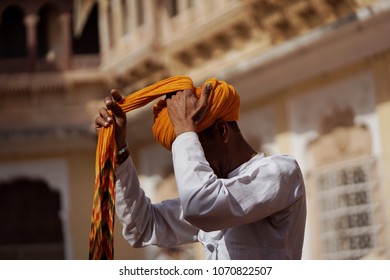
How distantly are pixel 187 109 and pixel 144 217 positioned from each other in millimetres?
411

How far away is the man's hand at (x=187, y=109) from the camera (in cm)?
270

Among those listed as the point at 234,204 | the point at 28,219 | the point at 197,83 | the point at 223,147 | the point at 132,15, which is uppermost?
the point at 132,15

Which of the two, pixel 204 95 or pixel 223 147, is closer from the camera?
pixel 204 95

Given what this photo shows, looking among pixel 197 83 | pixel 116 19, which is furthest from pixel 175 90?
pixel 116 19

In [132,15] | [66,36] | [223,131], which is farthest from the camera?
[66,36]

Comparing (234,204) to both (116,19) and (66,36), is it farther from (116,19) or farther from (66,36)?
(66,36)

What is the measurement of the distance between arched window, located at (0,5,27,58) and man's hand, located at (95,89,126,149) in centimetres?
1400

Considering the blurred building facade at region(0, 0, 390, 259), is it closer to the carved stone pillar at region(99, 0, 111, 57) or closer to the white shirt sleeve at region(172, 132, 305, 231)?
the carved stone pillar at region(99, 0, 111, 57)

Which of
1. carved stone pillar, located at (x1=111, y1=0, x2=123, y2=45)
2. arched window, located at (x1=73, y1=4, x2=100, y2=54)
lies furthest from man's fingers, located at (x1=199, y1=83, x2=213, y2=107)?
arched window, located at (x1=73, y1=4, x2=100, y2=54)

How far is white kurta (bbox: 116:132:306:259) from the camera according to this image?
2592mm

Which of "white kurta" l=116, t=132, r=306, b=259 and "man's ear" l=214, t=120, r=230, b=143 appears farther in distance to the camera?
"man's ear" l=214, t=120, r=230, b=143

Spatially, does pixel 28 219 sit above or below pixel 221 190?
above

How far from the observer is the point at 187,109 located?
271 centimetres
